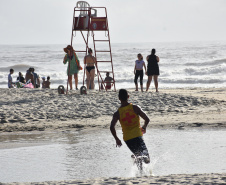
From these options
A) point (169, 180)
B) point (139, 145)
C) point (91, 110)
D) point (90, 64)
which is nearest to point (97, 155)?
point (139, 145)

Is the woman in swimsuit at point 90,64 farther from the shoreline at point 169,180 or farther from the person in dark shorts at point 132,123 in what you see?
the shoreline at point 169,180

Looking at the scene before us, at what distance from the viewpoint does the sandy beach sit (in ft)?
34.0

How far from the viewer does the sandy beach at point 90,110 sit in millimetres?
10352

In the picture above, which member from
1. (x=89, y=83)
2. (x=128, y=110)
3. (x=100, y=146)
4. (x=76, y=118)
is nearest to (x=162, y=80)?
(x=89, y=83)

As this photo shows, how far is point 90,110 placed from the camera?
1188 centimetres

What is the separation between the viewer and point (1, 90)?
51.8 ft

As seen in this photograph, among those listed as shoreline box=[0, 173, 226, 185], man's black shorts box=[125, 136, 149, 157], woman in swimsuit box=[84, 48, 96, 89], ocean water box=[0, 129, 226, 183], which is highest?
woman in swimsuit box=[84, 48, 96, 89]

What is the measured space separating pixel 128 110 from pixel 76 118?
543 cm

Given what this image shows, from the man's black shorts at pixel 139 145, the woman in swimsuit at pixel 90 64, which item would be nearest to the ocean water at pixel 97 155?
the man's black shorts at pixel 139 145

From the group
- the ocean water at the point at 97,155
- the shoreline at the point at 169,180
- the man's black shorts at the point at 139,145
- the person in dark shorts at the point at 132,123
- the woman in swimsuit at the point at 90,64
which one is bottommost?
the ocean water at the point at 97,155

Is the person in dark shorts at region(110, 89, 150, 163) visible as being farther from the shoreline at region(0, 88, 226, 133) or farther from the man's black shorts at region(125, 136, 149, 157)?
the shoreline at region(0, 88, 226, 133)

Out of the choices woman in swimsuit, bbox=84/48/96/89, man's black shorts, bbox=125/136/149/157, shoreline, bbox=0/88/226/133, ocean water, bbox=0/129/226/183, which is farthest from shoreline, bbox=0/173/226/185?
woman in swimsuit, bbox=84/48/96/89

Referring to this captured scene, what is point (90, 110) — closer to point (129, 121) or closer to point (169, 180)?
point (129, 121)

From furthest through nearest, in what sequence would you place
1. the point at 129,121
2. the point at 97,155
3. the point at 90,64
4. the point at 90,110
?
the point at 90,64 → the point at 90,110 → the point at 97,155 → the point at 129,121
